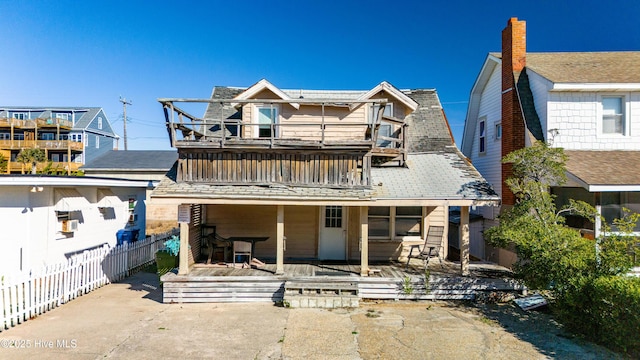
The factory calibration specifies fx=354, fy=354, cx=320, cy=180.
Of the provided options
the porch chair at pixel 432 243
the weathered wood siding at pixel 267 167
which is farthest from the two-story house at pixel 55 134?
the porch chair at pixel 432 243

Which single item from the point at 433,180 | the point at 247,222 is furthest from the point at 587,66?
the point at 247,222

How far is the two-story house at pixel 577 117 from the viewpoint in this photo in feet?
33.8

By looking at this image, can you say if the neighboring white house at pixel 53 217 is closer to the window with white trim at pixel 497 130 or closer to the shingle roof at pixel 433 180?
the shingle roof at pixel 433 180

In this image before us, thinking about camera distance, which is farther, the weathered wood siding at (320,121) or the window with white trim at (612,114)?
the weathered wood siding at (320,121)

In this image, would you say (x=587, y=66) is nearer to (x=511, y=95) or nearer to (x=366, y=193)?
(x=511, y=95)

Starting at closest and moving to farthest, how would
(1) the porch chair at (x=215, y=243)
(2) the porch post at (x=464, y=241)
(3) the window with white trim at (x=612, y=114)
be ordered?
(2) the porch post at (x=464, y=241) → (1) the porch chair at (x=215, y=243) → (3) the window with white trim at (x=612, y=114)

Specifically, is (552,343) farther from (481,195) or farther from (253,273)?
(253,273)

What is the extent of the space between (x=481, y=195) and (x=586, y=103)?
5.31 meters

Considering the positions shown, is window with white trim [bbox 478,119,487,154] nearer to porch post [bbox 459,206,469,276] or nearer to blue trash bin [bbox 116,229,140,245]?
porch post [bbox 459,206,469,276]

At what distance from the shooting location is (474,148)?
1577 cm

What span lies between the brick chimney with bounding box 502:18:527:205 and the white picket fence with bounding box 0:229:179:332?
43.6 ft

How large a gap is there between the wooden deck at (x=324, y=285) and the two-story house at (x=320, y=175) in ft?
1.63

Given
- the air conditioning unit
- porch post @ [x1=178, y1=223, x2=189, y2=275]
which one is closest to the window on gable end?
porch post @ [x1=178, y1=223, x2=189, y2=275]

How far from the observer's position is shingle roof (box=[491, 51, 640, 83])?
11.4 meters
